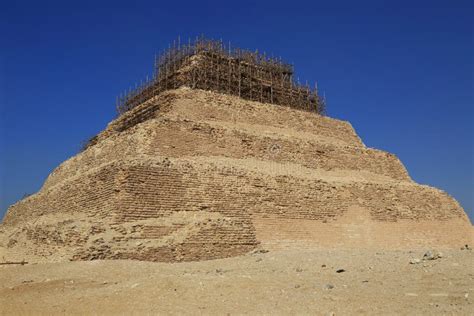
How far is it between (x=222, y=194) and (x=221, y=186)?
1.09ft

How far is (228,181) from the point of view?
18.0 meters

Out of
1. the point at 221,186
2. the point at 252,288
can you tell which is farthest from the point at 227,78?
the point at 252,288

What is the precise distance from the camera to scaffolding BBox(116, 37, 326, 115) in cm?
2530

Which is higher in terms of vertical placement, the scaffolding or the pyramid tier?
the scaffolding

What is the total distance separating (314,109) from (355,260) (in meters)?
18.4

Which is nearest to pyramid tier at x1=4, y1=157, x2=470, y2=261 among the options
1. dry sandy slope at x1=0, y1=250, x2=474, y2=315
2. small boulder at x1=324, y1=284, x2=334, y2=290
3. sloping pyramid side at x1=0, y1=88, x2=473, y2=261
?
sloping pyramid side at x1=0, y1=88, x2=473, y2=261

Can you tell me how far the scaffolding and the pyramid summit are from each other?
8cm

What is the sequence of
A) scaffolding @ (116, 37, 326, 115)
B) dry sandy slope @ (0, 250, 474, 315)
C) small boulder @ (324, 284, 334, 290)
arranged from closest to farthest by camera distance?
dry sandy slope @ (0, 250, 474, 315), small boulder @ (324, 284, 334, 290), scaffolding @ (116, 37, 326, 115)

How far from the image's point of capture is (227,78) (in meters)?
26.0

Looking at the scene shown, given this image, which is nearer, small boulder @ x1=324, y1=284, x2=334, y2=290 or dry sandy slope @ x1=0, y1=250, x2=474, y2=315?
dry sandy slope @ x1=0, y1=250, x2=474, y2=315

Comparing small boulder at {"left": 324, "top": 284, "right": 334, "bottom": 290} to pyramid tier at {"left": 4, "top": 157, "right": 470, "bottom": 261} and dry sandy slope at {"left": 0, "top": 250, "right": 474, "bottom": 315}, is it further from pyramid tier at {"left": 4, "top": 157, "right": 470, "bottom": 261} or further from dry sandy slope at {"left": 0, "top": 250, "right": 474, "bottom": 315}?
pyramid tier at {"left": 4, "top": 157, "right": 470, "bottom": 261}

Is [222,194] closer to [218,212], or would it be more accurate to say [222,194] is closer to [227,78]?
[218,212]

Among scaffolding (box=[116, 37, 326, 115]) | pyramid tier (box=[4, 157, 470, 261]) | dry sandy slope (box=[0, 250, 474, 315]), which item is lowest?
dry sandy slope (box=[0, 250, 474, 315])

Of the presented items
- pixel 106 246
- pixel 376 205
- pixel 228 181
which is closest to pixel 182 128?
pixel 228 181
